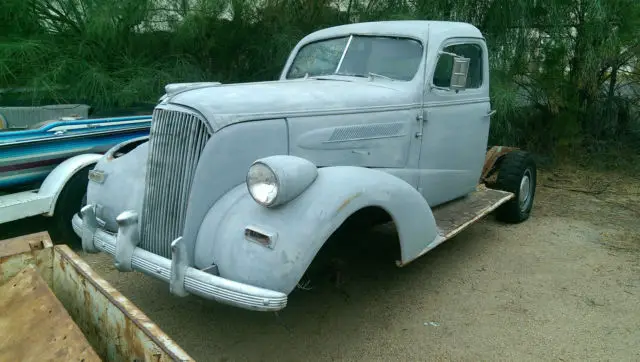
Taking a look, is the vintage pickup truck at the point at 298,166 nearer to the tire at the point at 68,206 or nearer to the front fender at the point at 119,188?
the front fender at the point at 119,188

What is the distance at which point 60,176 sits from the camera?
4.01 m

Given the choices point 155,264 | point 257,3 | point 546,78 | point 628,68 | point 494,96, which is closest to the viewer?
point 155,264

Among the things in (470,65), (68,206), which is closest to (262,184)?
(68,206)

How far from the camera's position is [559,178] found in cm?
708

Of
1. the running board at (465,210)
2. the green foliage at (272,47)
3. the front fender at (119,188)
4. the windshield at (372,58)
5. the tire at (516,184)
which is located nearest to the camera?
the front fender at (119,188)

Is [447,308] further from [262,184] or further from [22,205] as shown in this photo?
[22,205]

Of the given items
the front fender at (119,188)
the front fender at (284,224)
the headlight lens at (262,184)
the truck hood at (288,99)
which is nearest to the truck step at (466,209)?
the truck hood at (288,99)

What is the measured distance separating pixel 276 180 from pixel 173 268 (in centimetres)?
63

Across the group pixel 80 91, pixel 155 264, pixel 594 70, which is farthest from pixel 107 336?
pixel 594 70

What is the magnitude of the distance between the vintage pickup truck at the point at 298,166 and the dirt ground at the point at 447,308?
17.6 inches

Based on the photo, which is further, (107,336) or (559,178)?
(559,178)

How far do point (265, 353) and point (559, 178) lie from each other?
5700mm

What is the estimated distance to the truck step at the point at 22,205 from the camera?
3.71 metres

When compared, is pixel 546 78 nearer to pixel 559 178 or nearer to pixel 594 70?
pixel 594 70
